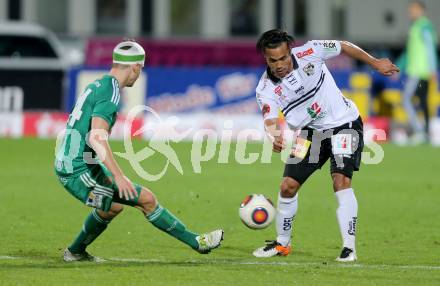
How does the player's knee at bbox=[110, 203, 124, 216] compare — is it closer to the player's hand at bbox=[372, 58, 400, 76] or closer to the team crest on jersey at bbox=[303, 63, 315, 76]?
the team crest on jersey at bbox=[303, 63, 315, 76]

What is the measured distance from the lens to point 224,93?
23.6 meters

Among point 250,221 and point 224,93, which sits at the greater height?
point 250,221

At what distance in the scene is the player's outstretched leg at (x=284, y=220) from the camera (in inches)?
426

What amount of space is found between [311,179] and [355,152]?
706cm

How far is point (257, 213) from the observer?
10.4 m

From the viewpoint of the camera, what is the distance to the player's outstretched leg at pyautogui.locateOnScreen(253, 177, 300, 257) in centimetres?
1083

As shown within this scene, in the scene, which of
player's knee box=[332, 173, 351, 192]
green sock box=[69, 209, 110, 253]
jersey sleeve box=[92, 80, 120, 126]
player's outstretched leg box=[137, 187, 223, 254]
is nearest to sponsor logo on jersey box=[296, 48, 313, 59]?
player's knee box=[332, 173, 351, 192]

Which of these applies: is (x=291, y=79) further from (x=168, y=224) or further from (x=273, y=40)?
(x=168, y=224)

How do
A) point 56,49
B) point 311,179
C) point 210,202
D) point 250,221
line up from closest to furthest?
point 250,221 → point 210,202 → point 311,179 → point 56,49

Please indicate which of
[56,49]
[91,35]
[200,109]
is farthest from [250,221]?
[91,35]

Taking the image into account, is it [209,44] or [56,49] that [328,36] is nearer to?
[209,44]

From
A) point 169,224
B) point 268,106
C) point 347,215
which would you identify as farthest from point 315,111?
point 169,224

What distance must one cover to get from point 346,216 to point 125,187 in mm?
2095

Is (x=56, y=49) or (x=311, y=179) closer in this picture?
(x=311, y=179)
